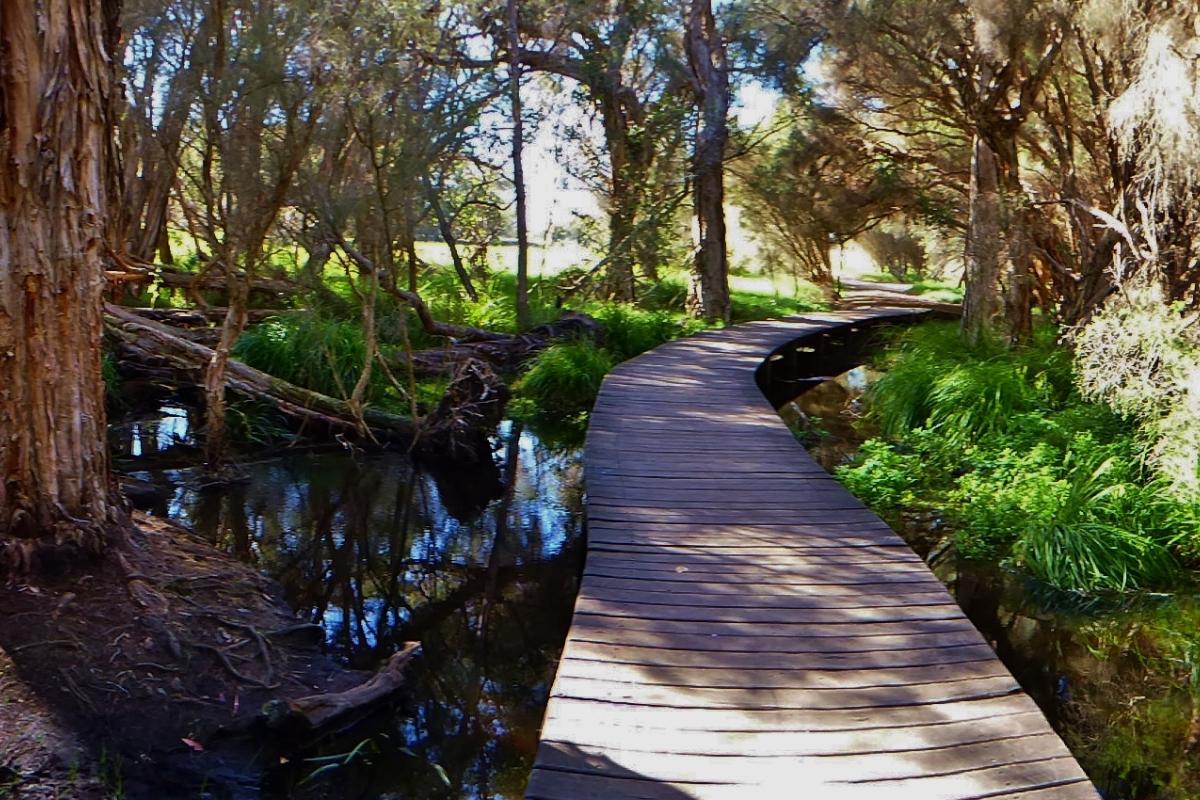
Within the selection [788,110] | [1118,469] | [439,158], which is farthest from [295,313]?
[788,110]

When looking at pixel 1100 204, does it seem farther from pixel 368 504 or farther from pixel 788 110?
pixel 368 504

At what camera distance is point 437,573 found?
6957mm

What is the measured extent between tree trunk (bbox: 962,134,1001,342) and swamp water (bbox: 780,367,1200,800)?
4326 mm

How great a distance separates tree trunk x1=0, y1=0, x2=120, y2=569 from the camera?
4.36m

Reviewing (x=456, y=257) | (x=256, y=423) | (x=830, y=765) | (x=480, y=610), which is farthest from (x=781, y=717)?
(x=456, y=257)

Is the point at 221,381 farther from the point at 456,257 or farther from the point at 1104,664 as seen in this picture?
the point at 456,257

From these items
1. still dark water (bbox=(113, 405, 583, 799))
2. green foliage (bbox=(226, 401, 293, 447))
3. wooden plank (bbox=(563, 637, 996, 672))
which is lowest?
still dark water (bbox=(113, 405, 583, 799))

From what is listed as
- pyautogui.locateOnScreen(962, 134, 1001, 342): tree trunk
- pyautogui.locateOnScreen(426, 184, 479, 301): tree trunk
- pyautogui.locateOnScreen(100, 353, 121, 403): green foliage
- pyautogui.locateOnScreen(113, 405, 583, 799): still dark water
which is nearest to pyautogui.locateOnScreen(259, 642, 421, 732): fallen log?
pyautogui.locateOnScreen(113, 405, 583, 799): still dark water

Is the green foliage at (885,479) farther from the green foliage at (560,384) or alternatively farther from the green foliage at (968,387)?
the green foliage at (560,384)

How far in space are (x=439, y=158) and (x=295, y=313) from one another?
2894 mm

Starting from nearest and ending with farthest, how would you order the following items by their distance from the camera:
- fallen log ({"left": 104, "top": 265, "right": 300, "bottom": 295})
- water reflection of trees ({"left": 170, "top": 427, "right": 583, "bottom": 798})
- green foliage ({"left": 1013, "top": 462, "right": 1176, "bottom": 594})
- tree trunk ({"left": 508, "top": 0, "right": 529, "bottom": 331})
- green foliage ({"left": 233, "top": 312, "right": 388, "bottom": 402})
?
water reflection of trees ({"left": 170, "top": 427, "right": 583, "bottom": 798}) < green foliage ({"left": 1013, "top": 462, "right": 1176, "bottom": 594}) < green foliage ({"left": 233, "top": 312, "right": 388, "bottom": 402}) < fallen log ({"left": 104, "top": 265, "right": 300, "bottom": 295}) < tree trunk ({"left": 508, "top": 0, "right": 529, "bottom": 331})

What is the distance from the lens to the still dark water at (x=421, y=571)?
457 cm

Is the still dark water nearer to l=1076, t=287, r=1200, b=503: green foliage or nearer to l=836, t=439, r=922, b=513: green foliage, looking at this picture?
l=836, t=439, r=922, b=513: green foliage

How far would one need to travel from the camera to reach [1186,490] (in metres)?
6.89
